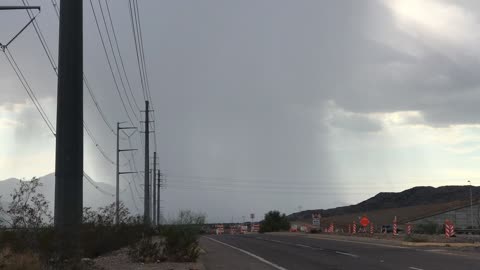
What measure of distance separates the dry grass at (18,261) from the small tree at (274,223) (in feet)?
384

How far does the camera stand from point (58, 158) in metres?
17.0

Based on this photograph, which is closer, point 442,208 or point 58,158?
point 58,158

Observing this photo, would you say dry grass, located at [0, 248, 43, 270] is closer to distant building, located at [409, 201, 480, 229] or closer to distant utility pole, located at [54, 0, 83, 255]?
distant utility pole, located at [54, 0, 83, 255]

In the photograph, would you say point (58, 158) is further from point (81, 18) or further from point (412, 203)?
point (412, 203)

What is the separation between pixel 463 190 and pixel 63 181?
562 feet

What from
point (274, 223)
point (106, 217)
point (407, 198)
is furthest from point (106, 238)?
point (407, 198)

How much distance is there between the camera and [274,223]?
132500 mm

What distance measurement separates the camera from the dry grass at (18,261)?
452 inches

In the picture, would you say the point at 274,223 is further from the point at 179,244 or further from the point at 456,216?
the point at 179,244

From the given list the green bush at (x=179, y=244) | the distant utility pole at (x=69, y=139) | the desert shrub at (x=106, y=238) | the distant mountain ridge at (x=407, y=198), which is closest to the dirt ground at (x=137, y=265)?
the green bush at (x=179, y=244)

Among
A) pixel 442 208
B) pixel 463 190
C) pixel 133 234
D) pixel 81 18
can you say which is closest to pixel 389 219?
pixel 442 208

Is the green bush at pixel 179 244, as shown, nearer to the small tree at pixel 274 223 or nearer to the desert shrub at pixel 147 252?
the desert shrub at pixel 147 252

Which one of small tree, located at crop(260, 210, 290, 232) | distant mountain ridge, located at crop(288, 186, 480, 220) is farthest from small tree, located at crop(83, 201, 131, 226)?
distant mountain ridge, located at crop(288, 186, 480, 220)

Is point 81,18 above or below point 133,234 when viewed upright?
above
